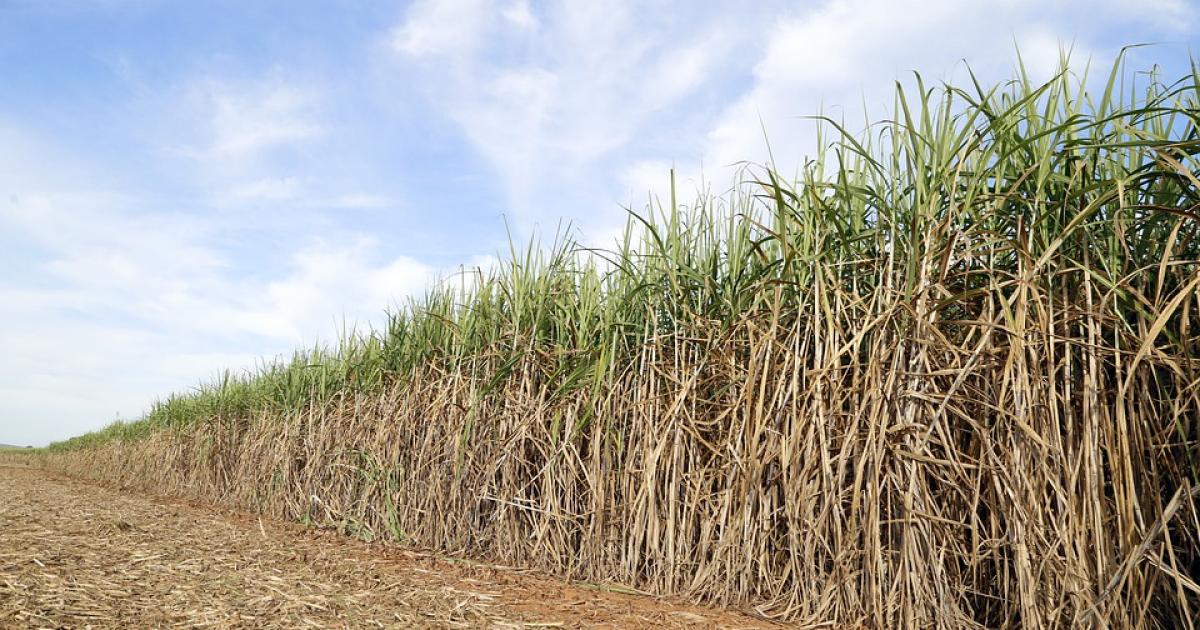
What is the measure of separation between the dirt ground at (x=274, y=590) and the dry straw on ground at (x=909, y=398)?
0.32 m

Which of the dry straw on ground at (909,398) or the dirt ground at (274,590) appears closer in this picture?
the dry straw on ground at (909,398)

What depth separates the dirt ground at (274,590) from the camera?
7.79 feet

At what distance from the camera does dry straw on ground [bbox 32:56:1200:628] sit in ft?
6.60

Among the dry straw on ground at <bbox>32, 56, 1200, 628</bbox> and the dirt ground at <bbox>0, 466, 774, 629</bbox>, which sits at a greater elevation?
the dry straw on ground at <bbox>32, 56, 1200, 628</bbox>

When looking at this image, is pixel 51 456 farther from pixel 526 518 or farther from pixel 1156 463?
pixel 1156 463

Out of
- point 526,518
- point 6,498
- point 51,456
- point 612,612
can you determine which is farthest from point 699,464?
point 51,456

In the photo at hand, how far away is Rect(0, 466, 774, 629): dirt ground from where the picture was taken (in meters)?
2.38

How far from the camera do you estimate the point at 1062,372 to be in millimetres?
2174

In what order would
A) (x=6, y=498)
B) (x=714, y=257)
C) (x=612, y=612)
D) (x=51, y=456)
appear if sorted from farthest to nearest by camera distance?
(x=51, y=456) → (x=6, y=498) → (x=714, y=257) → (x=612, y=612)

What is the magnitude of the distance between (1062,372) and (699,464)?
130 centimetres

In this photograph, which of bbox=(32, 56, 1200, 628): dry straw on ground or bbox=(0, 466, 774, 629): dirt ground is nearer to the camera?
bbox=(32, 56, 1200, 628): dry straw on ground

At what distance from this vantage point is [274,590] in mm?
2723

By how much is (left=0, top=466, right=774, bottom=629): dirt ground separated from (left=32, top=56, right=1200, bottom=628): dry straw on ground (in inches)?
12.6

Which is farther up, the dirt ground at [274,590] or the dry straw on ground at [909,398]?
the dry straw on ground at [909,398]
